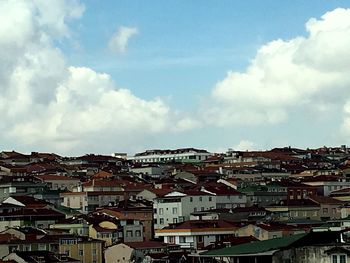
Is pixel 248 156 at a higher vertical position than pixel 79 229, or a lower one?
higher

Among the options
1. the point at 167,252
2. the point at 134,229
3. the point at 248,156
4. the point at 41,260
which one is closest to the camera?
the point at 41,260

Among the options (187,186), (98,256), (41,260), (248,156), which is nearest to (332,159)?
(248,156)

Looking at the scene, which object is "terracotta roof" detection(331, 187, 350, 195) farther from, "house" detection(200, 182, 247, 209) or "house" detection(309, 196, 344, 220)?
"house" detection(200, 182, 247, 209)

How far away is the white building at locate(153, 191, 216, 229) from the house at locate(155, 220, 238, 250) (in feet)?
32.1

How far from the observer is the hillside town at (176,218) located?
4741cm

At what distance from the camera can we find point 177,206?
302 ft

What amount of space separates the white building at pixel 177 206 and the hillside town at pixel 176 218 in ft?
0.31

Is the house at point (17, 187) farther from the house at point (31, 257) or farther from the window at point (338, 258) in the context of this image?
the window at point (338, 258)

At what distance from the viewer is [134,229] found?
8450cm

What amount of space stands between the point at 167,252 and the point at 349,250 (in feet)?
106

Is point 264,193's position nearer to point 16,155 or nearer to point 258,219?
point 258,219

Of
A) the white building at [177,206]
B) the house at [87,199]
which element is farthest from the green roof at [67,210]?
the white building at [177,206]

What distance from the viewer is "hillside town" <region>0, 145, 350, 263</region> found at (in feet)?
156

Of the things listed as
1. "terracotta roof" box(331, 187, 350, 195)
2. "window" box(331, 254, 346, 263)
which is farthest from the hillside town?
"terracotta roof" box(331, 187, 350, 195)
